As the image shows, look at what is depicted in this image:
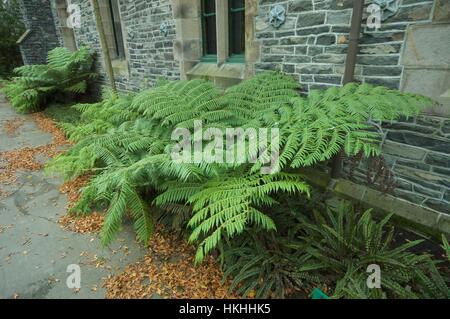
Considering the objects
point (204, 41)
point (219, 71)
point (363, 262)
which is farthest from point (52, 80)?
point (363, 262)

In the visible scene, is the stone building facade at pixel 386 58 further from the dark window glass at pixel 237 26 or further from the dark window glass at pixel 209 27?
the dark window glass at pixel 209 27

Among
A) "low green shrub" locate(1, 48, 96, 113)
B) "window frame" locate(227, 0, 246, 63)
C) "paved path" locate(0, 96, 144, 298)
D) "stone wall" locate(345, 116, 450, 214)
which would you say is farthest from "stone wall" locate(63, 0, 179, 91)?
"stone wall" locate(345, 116, 450, 214)

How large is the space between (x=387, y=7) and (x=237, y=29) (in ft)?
8.39

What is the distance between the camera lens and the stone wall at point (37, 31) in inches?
416

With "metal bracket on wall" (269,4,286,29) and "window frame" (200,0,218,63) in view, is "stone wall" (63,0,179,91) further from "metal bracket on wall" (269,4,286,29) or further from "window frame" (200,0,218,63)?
"metal bracket on wall" (269,4,286,29)

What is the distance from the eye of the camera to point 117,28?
774cm

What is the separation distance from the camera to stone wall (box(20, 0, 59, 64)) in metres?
10.6

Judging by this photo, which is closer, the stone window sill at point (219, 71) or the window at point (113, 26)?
the stone window sill at point (219, 71)

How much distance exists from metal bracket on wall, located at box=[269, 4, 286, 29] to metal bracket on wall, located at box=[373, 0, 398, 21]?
1.07 m

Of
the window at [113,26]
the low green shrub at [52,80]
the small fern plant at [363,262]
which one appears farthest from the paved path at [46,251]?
the window at [113,26]

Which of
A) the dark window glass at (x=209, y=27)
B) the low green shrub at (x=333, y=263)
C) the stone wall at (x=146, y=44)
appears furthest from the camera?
the stone wall at (x=146, y=44)

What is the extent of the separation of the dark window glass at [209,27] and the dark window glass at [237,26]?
573 millimetres

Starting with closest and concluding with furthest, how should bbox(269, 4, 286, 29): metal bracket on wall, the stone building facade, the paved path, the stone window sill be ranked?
the paved path < the stone building facade < bbox(269, 4, 286, 29): metal bracket on wall < the stone window sill

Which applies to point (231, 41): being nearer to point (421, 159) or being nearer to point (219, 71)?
point (219, 71)
